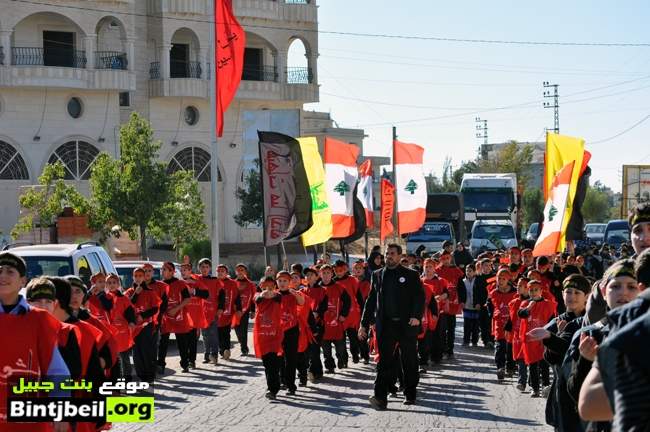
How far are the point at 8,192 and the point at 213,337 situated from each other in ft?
111

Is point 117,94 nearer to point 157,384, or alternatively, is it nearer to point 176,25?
point 176,25

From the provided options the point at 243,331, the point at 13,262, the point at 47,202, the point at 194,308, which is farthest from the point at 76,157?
the point at 13,262

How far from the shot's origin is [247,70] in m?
62.2

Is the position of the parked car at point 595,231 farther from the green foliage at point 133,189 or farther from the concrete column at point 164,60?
the green foliage at point 133,189

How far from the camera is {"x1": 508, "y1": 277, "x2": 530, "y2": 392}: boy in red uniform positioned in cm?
1507

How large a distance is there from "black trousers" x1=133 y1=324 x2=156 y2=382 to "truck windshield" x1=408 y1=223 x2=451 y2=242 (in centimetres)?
2731

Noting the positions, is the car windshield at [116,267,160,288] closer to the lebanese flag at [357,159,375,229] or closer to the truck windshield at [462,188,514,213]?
the lebanese flag at [357,159,375,229]

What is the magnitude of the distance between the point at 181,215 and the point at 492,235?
11.8 metres

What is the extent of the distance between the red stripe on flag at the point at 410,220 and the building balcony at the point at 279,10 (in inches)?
1182

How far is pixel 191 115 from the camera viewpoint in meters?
60.1

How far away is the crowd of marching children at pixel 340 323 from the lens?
14.8ft

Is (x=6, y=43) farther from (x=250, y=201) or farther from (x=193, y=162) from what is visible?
(x=250, y=201)

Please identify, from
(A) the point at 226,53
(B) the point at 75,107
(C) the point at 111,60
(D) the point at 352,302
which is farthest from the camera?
(C) the point at 111,60

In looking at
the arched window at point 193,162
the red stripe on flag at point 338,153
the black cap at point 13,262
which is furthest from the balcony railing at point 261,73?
the black cap at point 13,262
